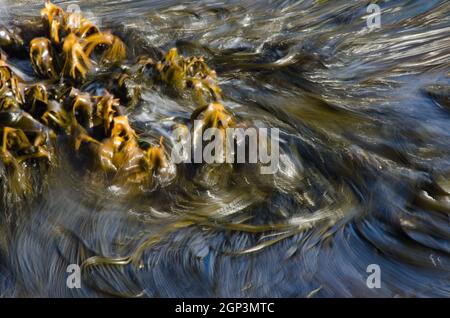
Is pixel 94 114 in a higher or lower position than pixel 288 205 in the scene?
higher

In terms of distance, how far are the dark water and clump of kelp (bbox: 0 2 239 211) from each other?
98mm

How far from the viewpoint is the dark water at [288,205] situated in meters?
2.37

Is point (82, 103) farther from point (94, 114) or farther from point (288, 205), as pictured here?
point (288, 205)

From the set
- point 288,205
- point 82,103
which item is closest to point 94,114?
point 82,103

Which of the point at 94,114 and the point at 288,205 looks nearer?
the point at 288,205

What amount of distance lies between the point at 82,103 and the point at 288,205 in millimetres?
1083

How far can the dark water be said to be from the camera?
237 cm

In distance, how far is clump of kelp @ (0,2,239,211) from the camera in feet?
9.04

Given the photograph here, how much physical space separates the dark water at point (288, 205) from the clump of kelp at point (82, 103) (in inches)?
3.9

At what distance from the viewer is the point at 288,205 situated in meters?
2.62

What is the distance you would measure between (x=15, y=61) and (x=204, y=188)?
1.53 metres

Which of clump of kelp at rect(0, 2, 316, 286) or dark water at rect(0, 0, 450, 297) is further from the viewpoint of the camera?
clump of kelp at rect(0, 2, 316, 286)

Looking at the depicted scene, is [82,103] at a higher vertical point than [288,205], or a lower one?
higher

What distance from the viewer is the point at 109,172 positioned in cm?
275
